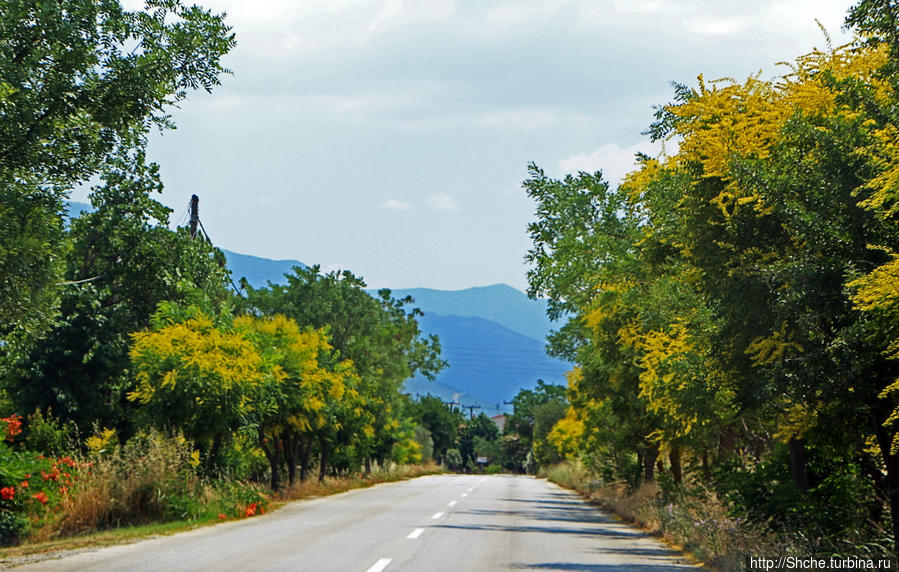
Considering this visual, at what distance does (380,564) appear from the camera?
11359mm

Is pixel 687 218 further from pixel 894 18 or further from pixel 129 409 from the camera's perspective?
pixel 129 409

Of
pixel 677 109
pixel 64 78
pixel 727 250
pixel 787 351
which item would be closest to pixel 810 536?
pixel 787 351

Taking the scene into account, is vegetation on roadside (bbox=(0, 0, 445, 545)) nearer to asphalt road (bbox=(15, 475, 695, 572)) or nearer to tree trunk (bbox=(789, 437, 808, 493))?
asphalt road (bbox=(15, 475, 695, 572))

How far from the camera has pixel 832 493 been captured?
12266 millimetres

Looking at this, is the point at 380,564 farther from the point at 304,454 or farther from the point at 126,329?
the point at 304,454

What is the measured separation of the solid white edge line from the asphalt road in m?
0.01

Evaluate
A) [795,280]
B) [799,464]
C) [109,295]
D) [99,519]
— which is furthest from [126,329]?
[795,280]

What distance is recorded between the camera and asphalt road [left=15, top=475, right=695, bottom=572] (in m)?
11.3

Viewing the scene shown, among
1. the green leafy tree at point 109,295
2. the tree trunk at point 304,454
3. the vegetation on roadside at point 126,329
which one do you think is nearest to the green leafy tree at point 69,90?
the vegetation on roadside at point 126,329

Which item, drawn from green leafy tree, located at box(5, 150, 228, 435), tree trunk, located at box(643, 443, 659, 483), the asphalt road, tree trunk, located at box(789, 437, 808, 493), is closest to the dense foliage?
tree trunk, located at box(789, 437, 808, 493)

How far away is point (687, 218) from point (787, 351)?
2750 mm

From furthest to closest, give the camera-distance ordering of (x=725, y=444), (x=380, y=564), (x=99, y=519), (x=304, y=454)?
(x=304, y=454) → (x=725, y=444) → (x=99, y=519) → (x=380, y=564)

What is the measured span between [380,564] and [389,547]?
2269 millimetres

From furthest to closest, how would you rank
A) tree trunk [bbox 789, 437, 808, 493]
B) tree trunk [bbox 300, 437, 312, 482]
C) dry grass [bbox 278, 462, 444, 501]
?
1. tree trunk [bbox 300, 437, 312, 482]
2. dry grass [bbox 278, 462, 444, 501]
3. tree trunk [bbox 789, 437, 808, 493]
